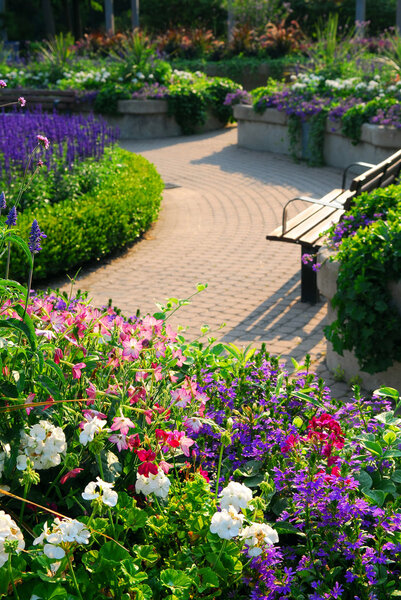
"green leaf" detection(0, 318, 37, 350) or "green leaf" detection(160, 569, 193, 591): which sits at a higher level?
"green leaf" detection(0, 318, 37, 350)

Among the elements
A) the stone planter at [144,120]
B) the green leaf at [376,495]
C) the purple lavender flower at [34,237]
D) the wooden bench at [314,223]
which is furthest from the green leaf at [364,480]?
the stone planter at [144,120]

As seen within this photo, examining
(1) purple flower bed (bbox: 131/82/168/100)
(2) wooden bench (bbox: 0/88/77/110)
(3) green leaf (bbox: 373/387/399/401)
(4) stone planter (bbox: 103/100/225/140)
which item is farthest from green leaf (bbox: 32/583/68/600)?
(2) wooden bench (bbox: 0/88/77/110)

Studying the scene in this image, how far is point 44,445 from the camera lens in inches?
84.9

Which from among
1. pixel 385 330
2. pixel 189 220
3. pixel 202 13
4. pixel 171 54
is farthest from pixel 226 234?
pixel 202 13

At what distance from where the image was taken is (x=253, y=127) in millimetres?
12930

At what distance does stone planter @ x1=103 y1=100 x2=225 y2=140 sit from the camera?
562 inches

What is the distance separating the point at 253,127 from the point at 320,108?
1.86 meters

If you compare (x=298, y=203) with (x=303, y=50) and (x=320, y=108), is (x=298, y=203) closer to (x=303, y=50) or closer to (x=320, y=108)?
(x=320, y=108)

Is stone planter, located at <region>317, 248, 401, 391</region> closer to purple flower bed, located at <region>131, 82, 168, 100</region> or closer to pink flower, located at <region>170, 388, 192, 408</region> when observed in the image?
pink flower, located at <region>170, 388, 192, 408</region>

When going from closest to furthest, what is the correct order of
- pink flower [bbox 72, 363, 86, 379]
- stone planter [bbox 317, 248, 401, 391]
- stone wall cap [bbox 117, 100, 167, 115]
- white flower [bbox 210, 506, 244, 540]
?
white flower [bbox 210, 506, 244, 540]
pink flower [bbox 72, 363, 86, 379]
stone planter [bbox 317, 248, 401, 391]
stone wall cap [bbox 117, 100, 167, 115]

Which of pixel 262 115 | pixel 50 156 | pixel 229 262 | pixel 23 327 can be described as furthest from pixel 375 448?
pixel 262 115

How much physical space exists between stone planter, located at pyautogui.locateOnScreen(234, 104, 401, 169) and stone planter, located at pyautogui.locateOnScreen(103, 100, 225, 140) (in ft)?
6.54

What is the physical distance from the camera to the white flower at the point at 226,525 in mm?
1919

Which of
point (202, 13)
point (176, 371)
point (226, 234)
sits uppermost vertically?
point (202, 13)
